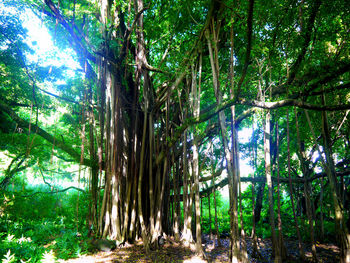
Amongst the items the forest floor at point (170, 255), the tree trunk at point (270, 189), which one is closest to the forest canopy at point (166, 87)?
the tree trunk at point (270, 189)

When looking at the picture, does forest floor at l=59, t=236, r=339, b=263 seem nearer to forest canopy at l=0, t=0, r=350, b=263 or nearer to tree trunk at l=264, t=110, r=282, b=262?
forest canopy at l=0, t=0, r=350, b=263

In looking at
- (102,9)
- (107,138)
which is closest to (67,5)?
(102,9)

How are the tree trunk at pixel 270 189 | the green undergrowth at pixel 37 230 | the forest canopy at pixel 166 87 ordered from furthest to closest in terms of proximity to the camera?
the tree trunk at pixel 270 189 < the forest canopy at pixel 166 87 < the green undergrowth at pixel 37 230

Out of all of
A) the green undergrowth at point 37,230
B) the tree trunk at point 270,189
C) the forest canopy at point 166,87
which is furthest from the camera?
the tree trunk at point 270,189

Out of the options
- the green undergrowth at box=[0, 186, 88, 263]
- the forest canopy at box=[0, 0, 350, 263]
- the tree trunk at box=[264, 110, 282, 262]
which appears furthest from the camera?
the tree trunk at box=[264, 110, 282, 262]

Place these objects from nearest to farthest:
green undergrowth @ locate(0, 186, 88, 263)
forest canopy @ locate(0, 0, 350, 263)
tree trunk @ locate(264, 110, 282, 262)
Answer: green undergrowth @ locate(0, 186, 88, 263), forest canopy @ locate(0, 0, 350, 263), tree trunk @ locate(264, 110, 282, 262)

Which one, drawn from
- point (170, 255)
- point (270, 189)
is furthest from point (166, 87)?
point (170, 255)

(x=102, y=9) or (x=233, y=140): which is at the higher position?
(x=102, y=9)

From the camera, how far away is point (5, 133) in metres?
4.64

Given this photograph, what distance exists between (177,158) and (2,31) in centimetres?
418

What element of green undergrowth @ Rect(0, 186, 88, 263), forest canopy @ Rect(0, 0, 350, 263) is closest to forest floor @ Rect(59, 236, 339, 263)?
forest canopy @ Rect(0, 0, 350, 263)

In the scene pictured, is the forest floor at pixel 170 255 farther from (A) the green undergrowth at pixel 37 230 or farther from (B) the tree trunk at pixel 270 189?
(B) the tree trunk at pixel 270 189

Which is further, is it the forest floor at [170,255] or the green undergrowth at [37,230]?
the forest floor at [170,255]

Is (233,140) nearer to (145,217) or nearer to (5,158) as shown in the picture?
(145,217)
